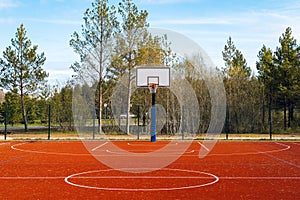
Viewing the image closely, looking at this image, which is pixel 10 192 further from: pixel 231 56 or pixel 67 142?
pixel 231 56

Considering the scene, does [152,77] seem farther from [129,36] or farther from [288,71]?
[288,71]

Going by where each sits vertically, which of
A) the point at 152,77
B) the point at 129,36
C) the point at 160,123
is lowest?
the point at 160,123

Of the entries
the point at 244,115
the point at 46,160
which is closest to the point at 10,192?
the point at 46,160

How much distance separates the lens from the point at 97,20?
23312 mm

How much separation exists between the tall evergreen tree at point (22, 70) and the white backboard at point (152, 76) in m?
11.6

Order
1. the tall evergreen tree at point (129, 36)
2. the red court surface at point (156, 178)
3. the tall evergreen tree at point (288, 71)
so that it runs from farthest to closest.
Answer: the tall evergreen tree at point (288, 71)
the tall evergreen tree at point (129, 36)
the red court surface at point (156, 178)

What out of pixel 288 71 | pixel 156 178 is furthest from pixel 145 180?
pixel 288 71

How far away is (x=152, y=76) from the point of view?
18453mm

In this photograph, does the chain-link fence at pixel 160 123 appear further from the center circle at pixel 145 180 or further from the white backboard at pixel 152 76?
the center circle at pixel 145 180

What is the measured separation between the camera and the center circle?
7.17m

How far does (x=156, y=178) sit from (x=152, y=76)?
10.6 m

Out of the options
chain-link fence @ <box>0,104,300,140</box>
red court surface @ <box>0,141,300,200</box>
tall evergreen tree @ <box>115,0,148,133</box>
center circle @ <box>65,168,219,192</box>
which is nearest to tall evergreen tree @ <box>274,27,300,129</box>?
chain-link fence @ <box>0,104,300,140</box>

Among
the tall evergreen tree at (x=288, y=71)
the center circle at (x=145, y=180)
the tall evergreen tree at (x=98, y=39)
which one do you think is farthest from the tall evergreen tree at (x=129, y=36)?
the center circle at (x=145, y=180)

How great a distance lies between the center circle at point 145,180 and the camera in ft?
23.5
